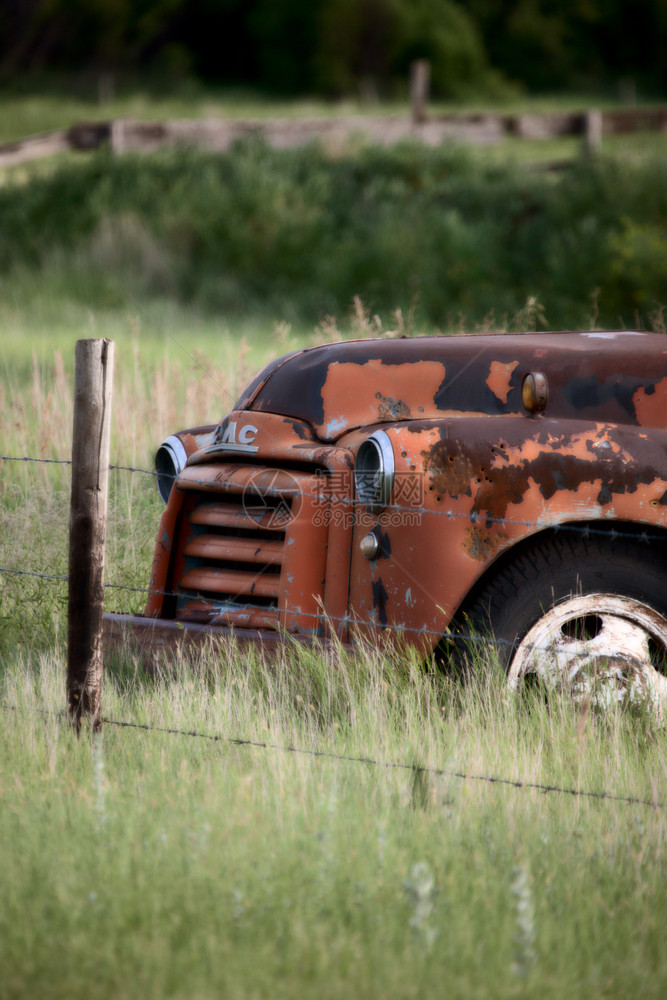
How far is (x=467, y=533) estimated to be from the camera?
3.10 m

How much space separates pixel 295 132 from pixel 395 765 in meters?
16.9

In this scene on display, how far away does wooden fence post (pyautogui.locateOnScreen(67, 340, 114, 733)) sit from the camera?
312cm

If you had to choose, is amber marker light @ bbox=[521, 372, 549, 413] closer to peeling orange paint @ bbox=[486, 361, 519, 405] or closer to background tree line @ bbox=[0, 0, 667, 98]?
peeling orange paint @ bbox=[486, 361, 519, 405]

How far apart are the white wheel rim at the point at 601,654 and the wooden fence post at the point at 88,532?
4.17 feet

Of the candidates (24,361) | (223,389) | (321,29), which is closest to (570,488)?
(223,389)

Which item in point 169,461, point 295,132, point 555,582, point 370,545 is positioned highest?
point 295,132

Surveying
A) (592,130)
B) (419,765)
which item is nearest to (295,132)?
(592,130)

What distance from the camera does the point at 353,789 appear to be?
2785 millimetres

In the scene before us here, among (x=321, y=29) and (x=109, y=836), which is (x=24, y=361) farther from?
(x=321, y=29)

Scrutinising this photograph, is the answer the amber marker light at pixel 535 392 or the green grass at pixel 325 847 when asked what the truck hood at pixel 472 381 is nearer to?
the amber marker light at pixel 535 392

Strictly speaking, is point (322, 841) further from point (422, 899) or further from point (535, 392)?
point (535, 392)

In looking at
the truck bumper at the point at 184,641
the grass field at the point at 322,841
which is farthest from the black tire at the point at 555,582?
the truck bumper at the point at 184,641

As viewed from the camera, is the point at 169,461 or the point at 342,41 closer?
the point at 169,461

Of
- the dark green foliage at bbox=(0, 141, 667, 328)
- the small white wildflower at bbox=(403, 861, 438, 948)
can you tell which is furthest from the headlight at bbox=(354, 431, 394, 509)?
the dark green foliage at bbox=(0, 141, 667, 328)
